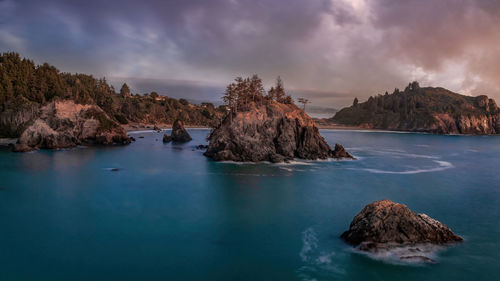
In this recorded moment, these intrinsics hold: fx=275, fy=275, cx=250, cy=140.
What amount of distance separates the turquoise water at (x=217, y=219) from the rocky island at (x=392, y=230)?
885mm

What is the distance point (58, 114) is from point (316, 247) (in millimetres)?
63101

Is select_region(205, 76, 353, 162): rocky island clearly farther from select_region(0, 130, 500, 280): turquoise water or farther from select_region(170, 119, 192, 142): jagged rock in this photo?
select_region(170, 119, 192, 142): jagged rock

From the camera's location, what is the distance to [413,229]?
15.5m

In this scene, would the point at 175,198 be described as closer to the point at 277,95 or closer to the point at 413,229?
the point at 413,229

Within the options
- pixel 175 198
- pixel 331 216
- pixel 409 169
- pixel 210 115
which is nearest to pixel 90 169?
pixel 175 198

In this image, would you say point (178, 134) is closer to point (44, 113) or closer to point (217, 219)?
point (44, 113)

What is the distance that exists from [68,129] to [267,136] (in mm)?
45333

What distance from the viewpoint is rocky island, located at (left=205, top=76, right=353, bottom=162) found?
152 feet

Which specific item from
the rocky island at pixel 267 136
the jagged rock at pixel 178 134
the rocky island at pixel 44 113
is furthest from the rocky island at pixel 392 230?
the jagged rock at pixel 178 134

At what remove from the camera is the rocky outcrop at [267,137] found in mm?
46250

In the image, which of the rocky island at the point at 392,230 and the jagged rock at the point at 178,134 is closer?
the rocky island at the point at 392,230

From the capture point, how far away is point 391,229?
15242mm

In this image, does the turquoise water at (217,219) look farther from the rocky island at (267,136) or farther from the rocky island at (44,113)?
the rocky island at (44,113)

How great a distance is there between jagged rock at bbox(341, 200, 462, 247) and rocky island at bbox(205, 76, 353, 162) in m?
29.3
